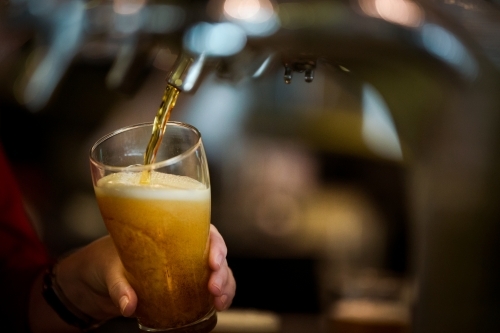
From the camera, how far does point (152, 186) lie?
0.50 meters

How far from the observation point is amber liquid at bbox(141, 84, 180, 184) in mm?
482

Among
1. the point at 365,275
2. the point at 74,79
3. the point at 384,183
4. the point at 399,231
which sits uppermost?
the point at 74,79

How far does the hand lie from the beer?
0.04 ft

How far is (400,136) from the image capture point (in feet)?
1.56

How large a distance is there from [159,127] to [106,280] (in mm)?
192

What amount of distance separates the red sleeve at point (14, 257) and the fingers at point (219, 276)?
0.32 metres

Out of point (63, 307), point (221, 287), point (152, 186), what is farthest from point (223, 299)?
point (63, 307)

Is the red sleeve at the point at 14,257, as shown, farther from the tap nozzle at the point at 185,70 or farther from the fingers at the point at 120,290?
the tap nozzle at the point at 185,70

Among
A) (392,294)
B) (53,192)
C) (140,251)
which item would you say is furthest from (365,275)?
(140,251)

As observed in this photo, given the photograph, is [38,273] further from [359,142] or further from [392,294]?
[359,142]

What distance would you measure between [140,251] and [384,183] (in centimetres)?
100

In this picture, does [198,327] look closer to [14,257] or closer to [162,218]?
[162,218]

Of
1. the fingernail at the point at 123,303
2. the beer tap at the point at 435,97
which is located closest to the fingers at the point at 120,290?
the fingernail at the point at 123,303

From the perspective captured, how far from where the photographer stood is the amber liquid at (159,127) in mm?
482
